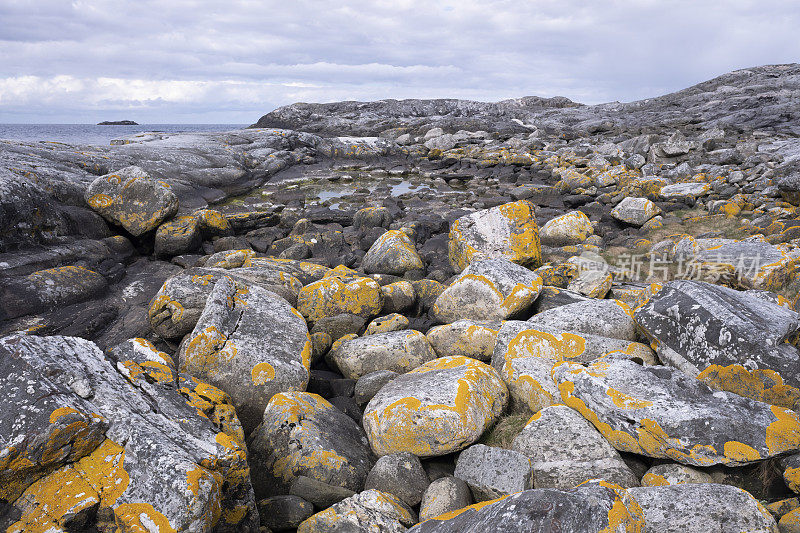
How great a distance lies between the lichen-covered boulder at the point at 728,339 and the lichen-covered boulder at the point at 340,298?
14.1ft

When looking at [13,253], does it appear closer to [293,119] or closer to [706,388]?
[706,388]

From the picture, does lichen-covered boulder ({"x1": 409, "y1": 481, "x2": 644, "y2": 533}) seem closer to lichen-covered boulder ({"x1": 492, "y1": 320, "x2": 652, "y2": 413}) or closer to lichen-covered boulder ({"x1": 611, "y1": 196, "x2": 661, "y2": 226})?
lichen-covered boulder ({"x1": 492, "y1": 320, "x2": 652, "y2": 413})

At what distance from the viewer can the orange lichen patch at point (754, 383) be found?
4402 millimetres

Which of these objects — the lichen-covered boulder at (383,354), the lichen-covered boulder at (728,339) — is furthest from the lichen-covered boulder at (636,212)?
the lichen-covered boulder at (383,354)

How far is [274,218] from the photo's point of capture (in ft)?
50.3

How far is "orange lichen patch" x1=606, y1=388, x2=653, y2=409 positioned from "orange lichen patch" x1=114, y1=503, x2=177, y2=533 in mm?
3815

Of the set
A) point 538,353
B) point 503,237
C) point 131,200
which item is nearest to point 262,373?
point 538,353

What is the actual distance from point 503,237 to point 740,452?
258 inches

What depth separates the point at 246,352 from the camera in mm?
5543

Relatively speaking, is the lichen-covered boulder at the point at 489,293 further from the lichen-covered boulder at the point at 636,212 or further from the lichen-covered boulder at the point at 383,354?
the lichen-covered boulder at the point at 636,212

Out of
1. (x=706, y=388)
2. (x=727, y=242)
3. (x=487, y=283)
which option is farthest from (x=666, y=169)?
(x=706, y=388)

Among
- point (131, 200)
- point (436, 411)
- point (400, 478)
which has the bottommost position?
point (400, 478)

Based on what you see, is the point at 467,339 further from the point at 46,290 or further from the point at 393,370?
the point at 46,290

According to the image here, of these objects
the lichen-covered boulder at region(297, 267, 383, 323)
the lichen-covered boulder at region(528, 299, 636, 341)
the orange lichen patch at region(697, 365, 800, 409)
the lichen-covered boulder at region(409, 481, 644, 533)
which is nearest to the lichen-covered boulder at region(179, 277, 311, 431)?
the lichen-covered boulder at region(297, 267, 383, 323)
